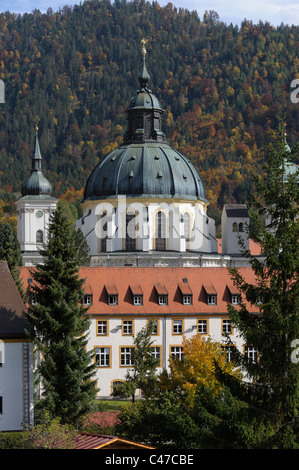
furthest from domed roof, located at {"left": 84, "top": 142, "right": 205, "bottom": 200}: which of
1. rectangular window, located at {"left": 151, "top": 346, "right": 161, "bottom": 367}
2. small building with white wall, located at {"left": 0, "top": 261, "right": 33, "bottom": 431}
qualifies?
small building with white wall, located at {"left": 0, "top": 261, "right": 33, "bottom": 431}

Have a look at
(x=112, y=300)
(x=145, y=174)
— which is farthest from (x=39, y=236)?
(x=112, y=300)

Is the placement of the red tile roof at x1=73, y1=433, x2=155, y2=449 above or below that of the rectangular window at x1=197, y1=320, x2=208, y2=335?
below

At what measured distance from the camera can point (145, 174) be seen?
115m

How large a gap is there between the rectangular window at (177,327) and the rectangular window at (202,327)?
1146 millimetres

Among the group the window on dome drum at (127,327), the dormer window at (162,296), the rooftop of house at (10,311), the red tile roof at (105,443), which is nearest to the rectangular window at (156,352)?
the window on dome drum at (127,327)

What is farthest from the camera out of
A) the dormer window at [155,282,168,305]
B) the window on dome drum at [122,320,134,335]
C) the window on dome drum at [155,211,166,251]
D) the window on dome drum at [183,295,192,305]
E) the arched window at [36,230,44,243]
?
the arched window at [36,230,44,243]

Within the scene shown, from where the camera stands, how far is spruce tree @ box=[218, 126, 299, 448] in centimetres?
3359

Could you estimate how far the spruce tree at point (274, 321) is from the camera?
3359 centimetres

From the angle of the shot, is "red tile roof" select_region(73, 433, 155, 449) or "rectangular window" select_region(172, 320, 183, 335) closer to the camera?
"red tile roof" select_region(73, 433, 155, 449)

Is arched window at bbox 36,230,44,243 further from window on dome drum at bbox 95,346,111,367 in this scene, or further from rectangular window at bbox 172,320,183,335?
window on dome drum at bbox 95,346,111,367

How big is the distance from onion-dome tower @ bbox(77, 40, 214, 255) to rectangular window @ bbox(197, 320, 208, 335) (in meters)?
41.4

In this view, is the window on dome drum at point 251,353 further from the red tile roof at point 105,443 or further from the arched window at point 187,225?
the arched window at point 187,225

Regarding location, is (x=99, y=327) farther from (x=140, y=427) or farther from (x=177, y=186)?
(x=177, y=186)

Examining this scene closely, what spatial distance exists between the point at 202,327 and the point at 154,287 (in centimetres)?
417
